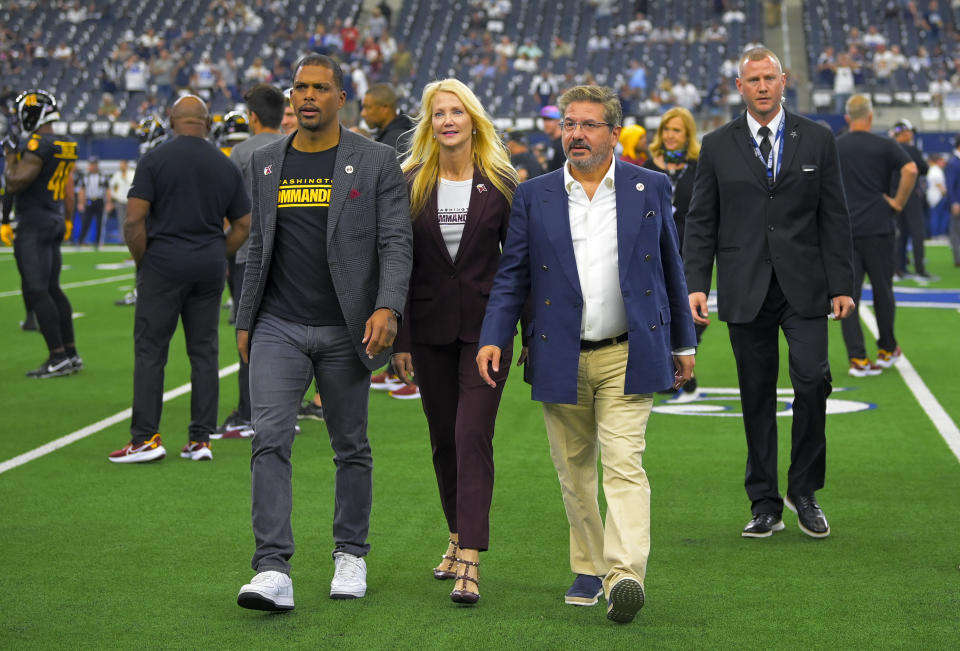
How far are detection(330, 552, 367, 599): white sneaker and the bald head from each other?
11.9 feet

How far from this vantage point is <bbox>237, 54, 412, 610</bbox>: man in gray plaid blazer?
5109 millimetres

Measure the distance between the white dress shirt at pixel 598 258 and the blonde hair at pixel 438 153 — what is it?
44 cm

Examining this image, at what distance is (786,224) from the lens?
20.3ft

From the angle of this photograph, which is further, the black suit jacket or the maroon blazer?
the black suit jacket

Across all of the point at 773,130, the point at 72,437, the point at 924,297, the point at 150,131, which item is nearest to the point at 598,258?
the point at 773,130

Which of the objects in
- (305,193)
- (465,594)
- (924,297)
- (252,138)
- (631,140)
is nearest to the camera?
(465,594)

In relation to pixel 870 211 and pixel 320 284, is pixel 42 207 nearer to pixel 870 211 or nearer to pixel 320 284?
pixel 870 211

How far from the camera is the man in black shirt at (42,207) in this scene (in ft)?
37.0

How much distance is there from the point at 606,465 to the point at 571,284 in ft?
2.18

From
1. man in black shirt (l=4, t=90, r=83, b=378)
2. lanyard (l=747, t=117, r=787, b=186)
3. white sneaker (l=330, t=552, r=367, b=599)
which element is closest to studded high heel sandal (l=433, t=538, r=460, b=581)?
white sneaker (l=330, t=552, r=367, b=599)

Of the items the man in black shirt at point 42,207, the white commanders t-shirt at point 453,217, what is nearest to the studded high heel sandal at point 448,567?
the white commanders t-shirt at point 453,217

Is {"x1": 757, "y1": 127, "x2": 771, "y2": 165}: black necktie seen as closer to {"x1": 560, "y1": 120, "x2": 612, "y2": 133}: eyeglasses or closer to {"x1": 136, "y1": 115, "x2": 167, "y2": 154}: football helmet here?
{"x1": 560, "y1": 120, "x2": 612, "y2": 133}: eyeglasses

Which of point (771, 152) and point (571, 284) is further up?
point (771, 152)

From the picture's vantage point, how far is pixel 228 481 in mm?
7574
